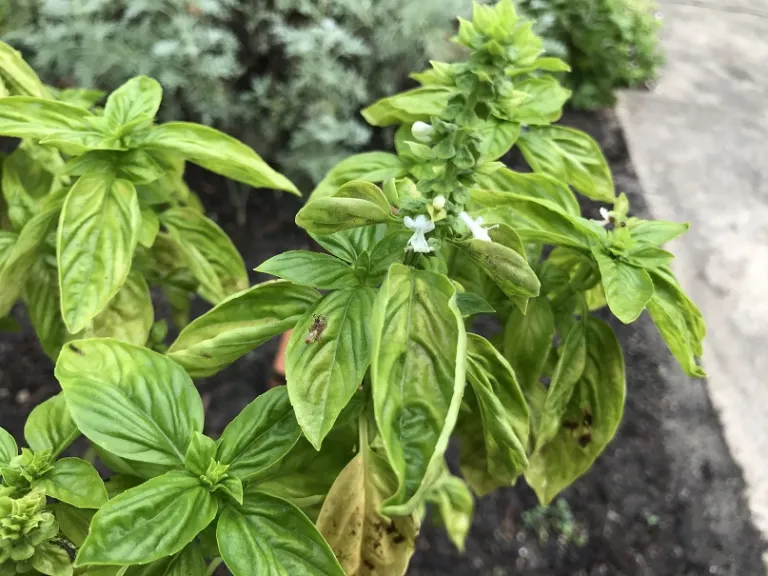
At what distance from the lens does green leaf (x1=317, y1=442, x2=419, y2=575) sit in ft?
2.17

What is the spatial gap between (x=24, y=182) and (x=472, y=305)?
2.41 feet

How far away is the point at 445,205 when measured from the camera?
1.86 feet

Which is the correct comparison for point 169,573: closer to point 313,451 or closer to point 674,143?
point 313,451

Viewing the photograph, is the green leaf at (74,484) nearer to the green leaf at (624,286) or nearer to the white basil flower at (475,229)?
the white basil flower at (475,229)

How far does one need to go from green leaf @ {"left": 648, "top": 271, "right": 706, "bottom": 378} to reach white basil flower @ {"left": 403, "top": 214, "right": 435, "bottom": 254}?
0.32 meters

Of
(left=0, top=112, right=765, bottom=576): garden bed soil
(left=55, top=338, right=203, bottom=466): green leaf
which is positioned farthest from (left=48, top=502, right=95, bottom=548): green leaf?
(left=0, top=112, right=765, bottom=576): garden bed soil

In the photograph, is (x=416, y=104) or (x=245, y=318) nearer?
(x=245, y=318)

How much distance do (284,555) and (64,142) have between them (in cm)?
52

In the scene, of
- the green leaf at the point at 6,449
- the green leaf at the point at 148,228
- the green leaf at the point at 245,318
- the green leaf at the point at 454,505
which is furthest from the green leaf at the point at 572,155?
the green leaf at the point at 6,449

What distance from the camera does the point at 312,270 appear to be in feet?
2.09

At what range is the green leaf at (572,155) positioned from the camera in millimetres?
893

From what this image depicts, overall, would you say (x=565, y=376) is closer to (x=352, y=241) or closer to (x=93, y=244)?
(x=352, y=241)

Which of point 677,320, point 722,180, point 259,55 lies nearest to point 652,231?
point 677,320

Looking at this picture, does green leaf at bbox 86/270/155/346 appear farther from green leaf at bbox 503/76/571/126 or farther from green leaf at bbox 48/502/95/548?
green leaf at bbox 503/76/571/126
